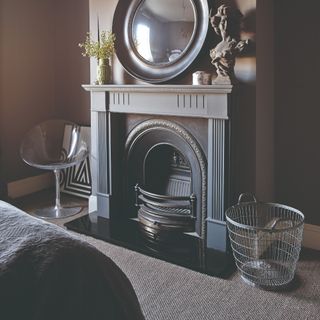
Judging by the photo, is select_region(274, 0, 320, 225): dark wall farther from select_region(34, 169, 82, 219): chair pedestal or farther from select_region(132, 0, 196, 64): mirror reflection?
select_region(34, 169, 82, 219): chair pedestal

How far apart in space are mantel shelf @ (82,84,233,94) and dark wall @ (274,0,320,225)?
1.88 ft

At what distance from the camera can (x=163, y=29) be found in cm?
295

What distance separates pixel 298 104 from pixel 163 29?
1.10m

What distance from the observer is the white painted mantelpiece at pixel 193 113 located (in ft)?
8.67

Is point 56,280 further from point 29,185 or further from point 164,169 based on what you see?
point 29,185

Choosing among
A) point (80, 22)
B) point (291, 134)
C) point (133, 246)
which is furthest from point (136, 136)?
point (80, 22)

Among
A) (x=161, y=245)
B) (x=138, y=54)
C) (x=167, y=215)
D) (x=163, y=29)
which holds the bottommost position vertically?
(x=161, y=245)

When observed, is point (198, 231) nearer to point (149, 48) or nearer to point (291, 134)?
point (291, 134)

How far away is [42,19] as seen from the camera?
14.1ft

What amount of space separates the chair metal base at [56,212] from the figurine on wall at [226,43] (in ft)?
6.18

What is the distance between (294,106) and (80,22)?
2.42 meters

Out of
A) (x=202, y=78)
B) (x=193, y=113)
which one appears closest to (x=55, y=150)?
(x=193, y=113)

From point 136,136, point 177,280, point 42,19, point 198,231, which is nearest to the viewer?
point 177,280

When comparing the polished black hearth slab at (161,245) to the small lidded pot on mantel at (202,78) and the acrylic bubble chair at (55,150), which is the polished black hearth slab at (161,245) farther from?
the small lidded pot on mantel at (202,78)
